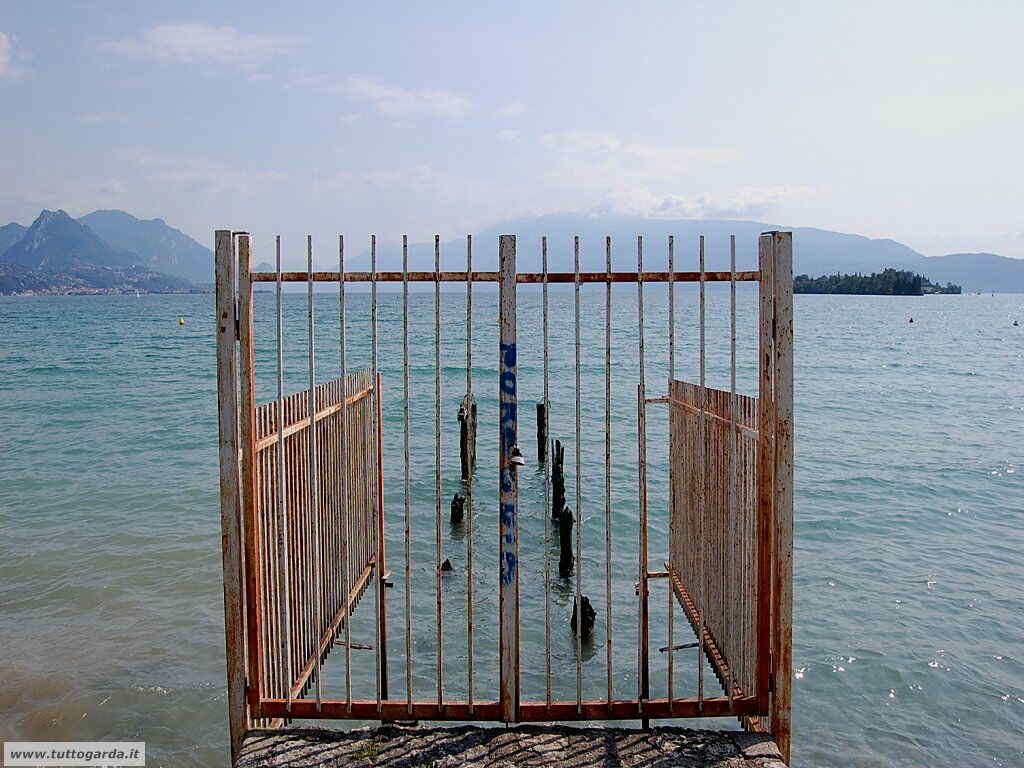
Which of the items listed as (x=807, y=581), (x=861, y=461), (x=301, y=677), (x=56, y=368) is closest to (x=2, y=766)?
(x=301, y=677)

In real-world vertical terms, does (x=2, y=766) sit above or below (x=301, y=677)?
below

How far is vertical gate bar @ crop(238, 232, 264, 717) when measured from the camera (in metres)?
4.54

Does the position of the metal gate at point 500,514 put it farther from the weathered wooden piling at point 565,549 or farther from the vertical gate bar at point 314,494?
the weathered wooden piling at point 565,549

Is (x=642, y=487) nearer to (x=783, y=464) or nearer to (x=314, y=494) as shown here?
(x=783, y=464)

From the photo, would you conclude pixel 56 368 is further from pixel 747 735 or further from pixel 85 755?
pixel 747 735

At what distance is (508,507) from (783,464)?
1.57m

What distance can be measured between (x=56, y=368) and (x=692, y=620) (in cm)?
4283

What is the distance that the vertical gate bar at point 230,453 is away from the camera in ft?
14.8

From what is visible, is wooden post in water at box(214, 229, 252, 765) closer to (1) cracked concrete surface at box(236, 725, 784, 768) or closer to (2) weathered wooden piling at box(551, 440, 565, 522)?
(1) cracked concrete surface at box(236, 725, 784, 768)

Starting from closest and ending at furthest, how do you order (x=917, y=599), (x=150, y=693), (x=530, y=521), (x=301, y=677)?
(x=301, y=677), (x=150, y=693), (x=917, y=599), (x=530, y=521)

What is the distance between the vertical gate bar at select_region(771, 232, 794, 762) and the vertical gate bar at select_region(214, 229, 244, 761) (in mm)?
2996

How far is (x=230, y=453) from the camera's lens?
4.49 m

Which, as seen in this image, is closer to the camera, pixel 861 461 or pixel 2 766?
pixel 2 766

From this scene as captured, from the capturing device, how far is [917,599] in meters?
11.3
